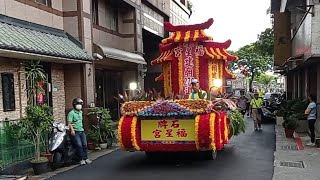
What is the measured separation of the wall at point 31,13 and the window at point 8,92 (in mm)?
1810

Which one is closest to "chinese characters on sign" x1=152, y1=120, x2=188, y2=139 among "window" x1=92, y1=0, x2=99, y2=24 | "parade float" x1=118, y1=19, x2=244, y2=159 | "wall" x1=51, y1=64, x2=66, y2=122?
"parade float" x1=118, y1=19, x2=244, y2=159

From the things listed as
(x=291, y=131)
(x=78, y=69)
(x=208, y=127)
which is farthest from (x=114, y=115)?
(x=208, y=127)

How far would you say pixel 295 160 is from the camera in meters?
9.66

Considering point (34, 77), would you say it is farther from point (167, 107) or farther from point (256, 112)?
point (256, 112)

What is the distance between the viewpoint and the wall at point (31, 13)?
36.1ft

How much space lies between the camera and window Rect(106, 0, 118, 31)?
18358mm

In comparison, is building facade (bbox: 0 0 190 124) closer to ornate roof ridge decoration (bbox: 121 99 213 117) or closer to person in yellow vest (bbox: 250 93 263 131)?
ornate roof ridge decoration (bbox: 121 99 213 117)

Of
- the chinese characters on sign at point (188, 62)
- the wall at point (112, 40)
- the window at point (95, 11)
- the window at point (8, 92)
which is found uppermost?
the window at point (95, 11)

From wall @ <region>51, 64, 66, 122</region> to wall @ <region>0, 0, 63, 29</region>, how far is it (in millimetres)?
1545

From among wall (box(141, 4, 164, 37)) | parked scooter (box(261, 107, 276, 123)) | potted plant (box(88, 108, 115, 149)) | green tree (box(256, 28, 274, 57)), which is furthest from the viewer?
green tree (box(256, 28, 274, 57))

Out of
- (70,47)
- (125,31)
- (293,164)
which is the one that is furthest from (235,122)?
(125,31)

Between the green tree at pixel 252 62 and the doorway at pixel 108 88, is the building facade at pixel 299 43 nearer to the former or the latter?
the doorway at pixel 108 88

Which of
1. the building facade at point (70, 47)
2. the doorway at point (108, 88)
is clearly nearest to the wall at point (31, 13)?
the building facade at point (70, 47)

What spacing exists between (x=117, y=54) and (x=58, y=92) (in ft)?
12.2
